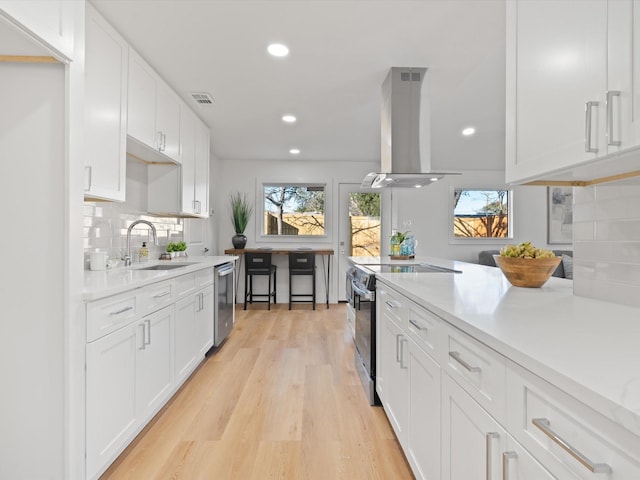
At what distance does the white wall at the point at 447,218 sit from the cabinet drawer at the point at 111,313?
15.3ft

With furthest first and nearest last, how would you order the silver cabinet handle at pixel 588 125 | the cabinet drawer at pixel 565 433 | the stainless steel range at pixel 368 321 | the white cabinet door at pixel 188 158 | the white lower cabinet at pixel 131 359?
the white cabinet door at pixel 188 158 < the stainless steel range at pixel 368 321 < the white lower cabinet at pixel 131 359 < the silver cabinet handle at pixel 588 125 < the cabinet drawer at pixel 565 433

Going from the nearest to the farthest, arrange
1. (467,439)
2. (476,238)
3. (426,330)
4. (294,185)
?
(467,439)
(426,330)
(294,185)
(476,238)

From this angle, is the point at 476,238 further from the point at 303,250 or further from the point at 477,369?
the point at 477,369

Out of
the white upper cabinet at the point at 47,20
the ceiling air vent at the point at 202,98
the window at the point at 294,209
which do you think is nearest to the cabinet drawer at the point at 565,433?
the white upper cabinet at the point at 47,20

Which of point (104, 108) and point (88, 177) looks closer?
point (88, 177)

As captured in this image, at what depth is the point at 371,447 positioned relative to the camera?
177 centimetres

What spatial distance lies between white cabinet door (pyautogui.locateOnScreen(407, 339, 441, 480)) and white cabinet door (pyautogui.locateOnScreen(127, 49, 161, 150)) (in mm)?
2290

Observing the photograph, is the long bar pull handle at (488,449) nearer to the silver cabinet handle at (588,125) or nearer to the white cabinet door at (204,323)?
the silver cabinet handle at (588,125)

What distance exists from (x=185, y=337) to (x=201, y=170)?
6.67ft

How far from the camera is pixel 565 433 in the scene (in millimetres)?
585

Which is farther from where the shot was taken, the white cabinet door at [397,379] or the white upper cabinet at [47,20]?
the white cabinet door at [397,379]

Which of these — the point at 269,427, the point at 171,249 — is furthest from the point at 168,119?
the point at 269,427

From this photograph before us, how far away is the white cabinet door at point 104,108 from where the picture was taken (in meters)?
1.83

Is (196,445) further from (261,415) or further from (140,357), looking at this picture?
(140,357)
